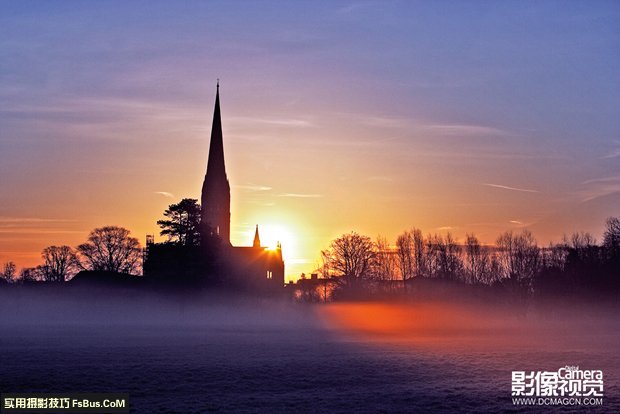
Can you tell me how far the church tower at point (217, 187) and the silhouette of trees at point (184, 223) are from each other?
38.9 m

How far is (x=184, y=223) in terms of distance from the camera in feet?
237

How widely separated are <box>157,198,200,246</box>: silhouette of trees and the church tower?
38.9 metres

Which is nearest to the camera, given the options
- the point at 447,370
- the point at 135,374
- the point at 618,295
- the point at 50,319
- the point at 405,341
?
the point at 135,374

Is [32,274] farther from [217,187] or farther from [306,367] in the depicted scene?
[306,367]

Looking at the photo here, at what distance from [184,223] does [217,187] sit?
41363 millimetres

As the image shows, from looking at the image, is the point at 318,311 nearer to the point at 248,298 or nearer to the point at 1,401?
the point at 248,298

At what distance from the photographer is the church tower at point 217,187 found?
11325 cm

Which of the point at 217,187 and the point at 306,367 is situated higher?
the point at 217,187

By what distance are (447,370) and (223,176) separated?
8773 cm

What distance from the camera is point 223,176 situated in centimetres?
11444

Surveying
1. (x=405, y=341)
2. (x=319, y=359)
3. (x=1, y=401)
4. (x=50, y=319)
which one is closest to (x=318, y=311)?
(x=50, y=319)

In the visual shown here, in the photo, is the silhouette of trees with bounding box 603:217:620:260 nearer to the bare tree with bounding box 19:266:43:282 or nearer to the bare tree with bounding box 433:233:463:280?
the bare tree with bounding box 433:233:463:280

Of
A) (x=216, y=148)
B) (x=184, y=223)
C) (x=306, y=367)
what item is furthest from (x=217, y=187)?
(x=306, y=367)

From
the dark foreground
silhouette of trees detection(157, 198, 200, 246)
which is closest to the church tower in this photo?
silhouette of trees detection(157, 198, 200, 246)
